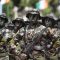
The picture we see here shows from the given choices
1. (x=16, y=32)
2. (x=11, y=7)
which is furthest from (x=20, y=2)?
(x=16, y=32)

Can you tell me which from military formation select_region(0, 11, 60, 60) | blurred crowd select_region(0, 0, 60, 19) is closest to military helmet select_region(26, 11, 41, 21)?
military formation select_region(0, 11, 60, 60)

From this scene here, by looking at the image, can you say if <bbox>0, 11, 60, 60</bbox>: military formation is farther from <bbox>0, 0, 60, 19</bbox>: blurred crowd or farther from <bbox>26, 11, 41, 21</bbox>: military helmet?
<bbox>0, 0, 60, 19</bbox>: blurred crowd

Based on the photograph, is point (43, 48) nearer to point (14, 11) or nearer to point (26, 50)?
point (26, 50)

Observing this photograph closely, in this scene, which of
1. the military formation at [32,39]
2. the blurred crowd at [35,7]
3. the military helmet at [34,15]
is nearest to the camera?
the military formation at [32,39]

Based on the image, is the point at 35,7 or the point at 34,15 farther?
the point at 35,7

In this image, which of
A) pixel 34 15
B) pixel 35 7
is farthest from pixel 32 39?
pixel 35 7

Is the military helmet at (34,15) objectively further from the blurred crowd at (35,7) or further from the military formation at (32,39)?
the blurred crowd at (35,7)

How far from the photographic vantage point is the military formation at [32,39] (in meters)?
5.86

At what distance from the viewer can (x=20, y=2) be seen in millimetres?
10047

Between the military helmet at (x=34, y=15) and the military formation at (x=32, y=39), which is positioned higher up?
the military helmet at (x=34, y=15)

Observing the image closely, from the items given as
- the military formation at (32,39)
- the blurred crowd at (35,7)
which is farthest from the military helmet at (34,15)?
the blurred crowd at (35,7)

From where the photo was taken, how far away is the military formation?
5863mm

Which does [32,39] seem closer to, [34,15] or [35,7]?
[34,15]

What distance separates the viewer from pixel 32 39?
19.2ft
